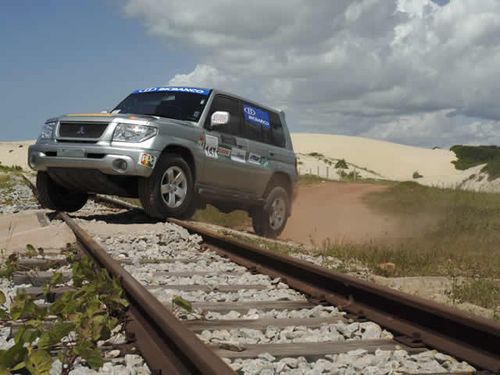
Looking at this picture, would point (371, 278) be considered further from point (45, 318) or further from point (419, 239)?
point (419, 239)

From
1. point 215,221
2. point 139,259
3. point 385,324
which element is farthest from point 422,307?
point 215,221

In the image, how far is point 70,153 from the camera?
9.47 meters

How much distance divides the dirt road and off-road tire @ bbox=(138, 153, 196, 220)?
2455 mm

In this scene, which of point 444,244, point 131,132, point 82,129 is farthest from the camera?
point 444,244

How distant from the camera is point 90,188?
32.8 ft

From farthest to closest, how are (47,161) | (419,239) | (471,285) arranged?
(419,239)
(47,161)
(471,285)

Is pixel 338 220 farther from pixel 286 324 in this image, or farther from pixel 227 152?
pixel 286 324

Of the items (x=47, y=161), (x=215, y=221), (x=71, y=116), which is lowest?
(x=215, y=221)

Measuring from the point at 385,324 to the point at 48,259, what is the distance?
12.5 ft

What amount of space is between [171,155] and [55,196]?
2592 mm

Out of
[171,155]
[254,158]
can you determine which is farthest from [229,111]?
[171,155]

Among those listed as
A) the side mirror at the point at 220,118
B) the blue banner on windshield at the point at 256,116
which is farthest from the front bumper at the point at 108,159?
the blue banner on windshield at the point at 256,116

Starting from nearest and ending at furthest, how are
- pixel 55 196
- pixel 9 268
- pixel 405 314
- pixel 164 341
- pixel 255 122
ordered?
1. pixel 164 341
2. pixel 405 314
3. pixel 9 268
4. pixel 55 196
5. pixel 255 122

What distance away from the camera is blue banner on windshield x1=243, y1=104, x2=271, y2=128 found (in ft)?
36.3
